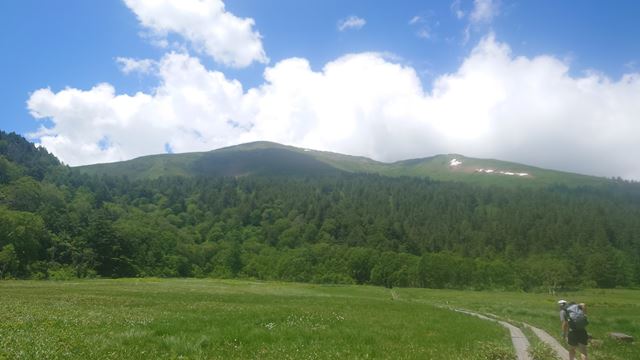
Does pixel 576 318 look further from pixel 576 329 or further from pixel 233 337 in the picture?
pixel 233 337

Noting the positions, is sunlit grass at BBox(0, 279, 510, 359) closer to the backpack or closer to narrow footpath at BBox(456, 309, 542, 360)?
narrow footpath at BBox(456, 309, 542, 360)

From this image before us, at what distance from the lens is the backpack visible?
2281 centimetres

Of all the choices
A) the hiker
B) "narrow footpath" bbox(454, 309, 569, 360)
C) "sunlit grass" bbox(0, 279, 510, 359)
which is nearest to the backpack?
the hiker

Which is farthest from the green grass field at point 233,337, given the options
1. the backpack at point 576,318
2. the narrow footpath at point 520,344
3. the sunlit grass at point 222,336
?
the backpack at point 576,318

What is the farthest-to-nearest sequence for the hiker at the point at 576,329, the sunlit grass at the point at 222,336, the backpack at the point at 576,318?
the backpack at the point at 576,318, the hiker at the point at 576,329, the sunlit grass at the point at 222,336

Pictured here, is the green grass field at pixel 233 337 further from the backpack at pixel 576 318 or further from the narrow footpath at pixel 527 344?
the backpack at pixel 576 318

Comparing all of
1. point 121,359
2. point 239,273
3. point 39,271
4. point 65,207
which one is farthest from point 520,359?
point 65,207

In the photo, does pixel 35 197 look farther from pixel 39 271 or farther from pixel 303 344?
pixel 303 344

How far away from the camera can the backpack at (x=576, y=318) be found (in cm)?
2281

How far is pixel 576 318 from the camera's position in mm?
23109

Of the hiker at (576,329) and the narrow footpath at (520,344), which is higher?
the hiker at (576,329)

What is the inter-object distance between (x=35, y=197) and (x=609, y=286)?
209m

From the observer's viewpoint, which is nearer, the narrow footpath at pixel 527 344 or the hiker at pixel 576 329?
the hiker at pixel 576 329

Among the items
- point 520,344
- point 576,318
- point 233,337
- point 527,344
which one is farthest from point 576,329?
point 233,337
